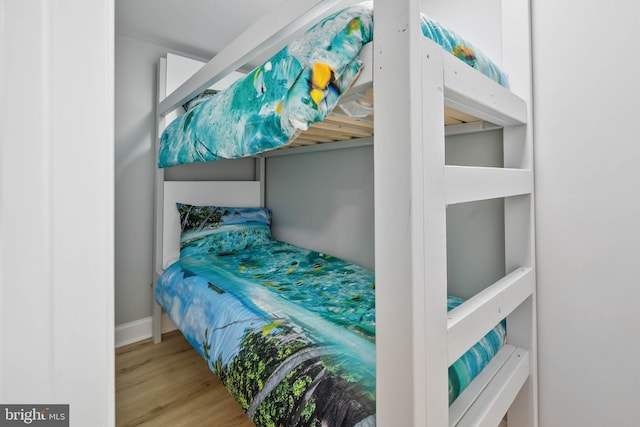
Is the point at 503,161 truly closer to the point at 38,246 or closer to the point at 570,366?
the point at 570,366

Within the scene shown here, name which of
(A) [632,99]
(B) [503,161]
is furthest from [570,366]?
(A) [632,99]

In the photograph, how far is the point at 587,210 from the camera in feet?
3.27

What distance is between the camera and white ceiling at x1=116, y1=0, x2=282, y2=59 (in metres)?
1.75

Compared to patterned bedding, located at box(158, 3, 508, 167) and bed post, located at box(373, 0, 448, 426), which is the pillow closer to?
patterned bedding, located at box(158, 3, 508, 167)

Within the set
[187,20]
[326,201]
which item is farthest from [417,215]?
[187,20]

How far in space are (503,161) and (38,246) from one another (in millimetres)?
1320

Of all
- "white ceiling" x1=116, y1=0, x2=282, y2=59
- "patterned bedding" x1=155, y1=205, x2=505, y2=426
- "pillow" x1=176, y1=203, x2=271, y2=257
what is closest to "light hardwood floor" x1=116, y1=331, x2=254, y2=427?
"patterned bedding" x1=155, y1=205, x2=505, y2=426

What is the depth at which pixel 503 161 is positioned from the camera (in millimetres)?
1188

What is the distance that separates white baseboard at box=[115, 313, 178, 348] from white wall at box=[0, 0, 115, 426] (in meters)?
2.21

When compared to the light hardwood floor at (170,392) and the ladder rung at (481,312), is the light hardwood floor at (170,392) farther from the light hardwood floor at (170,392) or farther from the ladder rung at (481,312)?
the ladder rung at (481,312)

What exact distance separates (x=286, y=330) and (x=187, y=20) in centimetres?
190

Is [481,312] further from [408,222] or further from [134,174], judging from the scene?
[134,174]

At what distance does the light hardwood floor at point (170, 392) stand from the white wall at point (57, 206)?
4.36 feet

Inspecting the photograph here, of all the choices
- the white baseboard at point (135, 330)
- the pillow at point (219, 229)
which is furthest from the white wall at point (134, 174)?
the pillow at point (219, 229)
